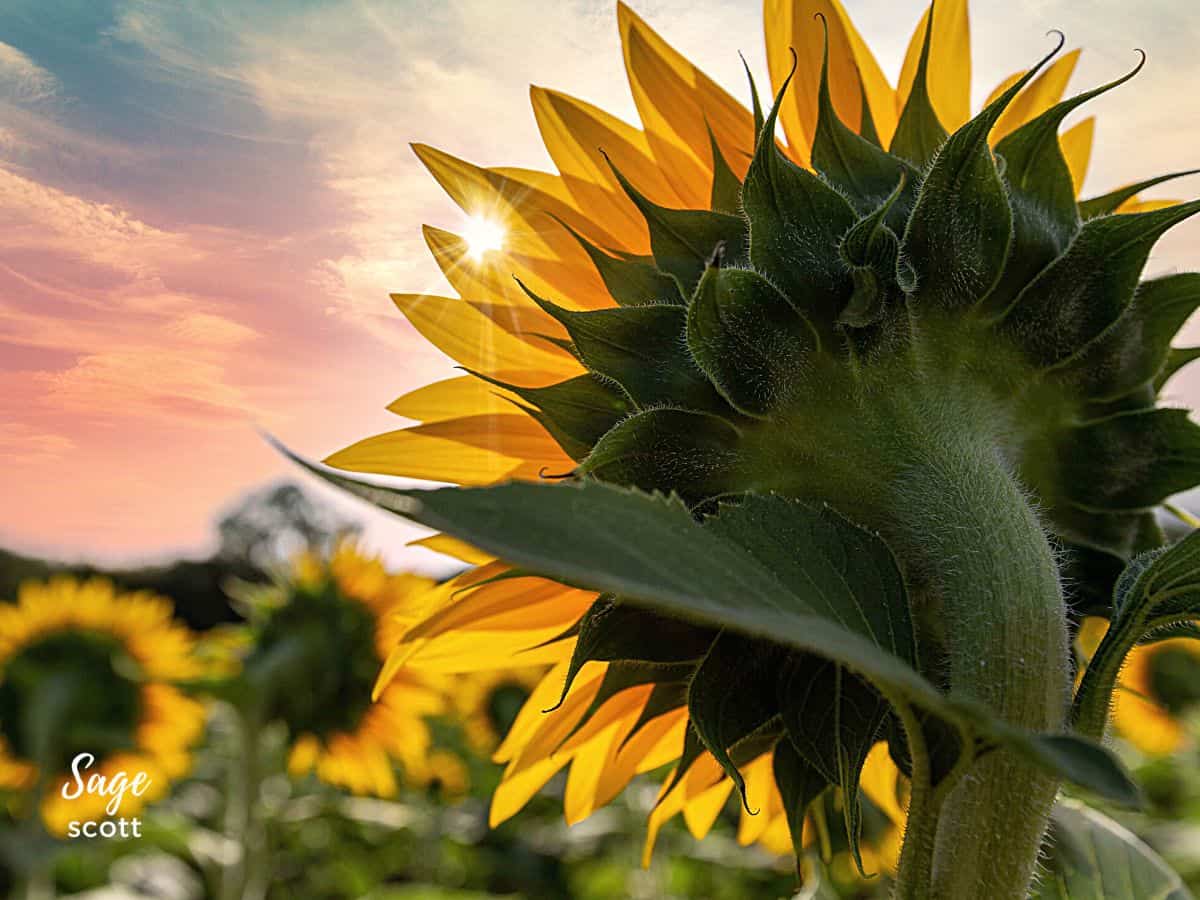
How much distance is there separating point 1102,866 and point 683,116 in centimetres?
55

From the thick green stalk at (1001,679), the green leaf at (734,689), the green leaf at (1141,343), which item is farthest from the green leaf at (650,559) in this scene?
the green leaf at (1141,343)

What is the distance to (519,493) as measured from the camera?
0.30 meters

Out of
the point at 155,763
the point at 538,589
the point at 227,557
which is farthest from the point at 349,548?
the point at 227,557

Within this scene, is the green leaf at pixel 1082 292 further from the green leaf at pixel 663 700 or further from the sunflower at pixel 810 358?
the green leaf at pixel 663 700

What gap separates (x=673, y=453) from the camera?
55 cm

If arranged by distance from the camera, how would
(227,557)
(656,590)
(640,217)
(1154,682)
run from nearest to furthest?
(656,590) → (640,217) → (1154,682) → (227,557)

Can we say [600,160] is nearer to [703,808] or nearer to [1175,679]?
[703,808]

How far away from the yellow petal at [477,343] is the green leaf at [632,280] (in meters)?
0.07

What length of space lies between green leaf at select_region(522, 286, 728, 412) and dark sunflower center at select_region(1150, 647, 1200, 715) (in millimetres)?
3696

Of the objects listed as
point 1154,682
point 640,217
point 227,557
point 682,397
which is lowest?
point 1154,682

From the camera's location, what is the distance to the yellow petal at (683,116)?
2.24ft

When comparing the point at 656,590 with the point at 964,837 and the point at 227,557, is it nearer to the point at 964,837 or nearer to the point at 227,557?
the point at 964,837

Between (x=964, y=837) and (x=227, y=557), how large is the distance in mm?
8702

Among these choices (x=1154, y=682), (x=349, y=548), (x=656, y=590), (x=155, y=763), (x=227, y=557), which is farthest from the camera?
(x=227, y=557)
